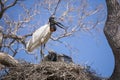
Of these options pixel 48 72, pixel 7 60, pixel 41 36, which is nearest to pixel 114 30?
pixel 48 72

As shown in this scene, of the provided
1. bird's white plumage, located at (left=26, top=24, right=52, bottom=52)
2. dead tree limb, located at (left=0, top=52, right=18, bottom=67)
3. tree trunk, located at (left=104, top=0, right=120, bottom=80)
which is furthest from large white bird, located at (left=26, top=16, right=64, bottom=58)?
tree trunk, located at (left=104, top=0, right=120, bottom=80)

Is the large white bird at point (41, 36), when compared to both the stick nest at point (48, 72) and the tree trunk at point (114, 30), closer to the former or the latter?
the stick nest at point (48, 72)

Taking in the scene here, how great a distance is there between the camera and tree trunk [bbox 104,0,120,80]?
20.1 feet

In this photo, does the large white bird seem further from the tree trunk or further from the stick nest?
the tree trunk

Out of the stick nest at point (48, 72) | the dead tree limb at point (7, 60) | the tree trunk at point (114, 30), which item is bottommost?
the stick nest at point (48, 72)

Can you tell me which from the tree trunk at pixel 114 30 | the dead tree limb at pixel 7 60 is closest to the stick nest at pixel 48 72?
the dead tree limb at pixel 7 60

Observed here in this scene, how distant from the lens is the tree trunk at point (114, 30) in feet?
20.1

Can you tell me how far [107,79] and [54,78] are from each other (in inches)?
46.8

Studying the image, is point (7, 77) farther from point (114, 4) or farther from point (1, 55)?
point (114, 4)

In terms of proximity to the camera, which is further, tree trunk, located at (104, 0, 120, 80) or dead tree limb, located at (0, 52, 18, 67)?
dead tree limb, located at (0, 52, 18, 67)

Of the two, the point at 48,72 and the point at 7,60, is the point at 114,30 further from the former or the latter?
the point at 7,60

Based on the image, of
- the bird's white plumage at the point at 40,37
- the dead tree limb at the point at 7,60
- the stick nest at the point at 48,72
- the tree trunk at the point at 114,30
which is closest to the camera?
the tree trunk at the point at 114,30

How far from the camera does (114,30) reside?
20.6ft

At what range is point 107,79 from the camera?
6.32m
